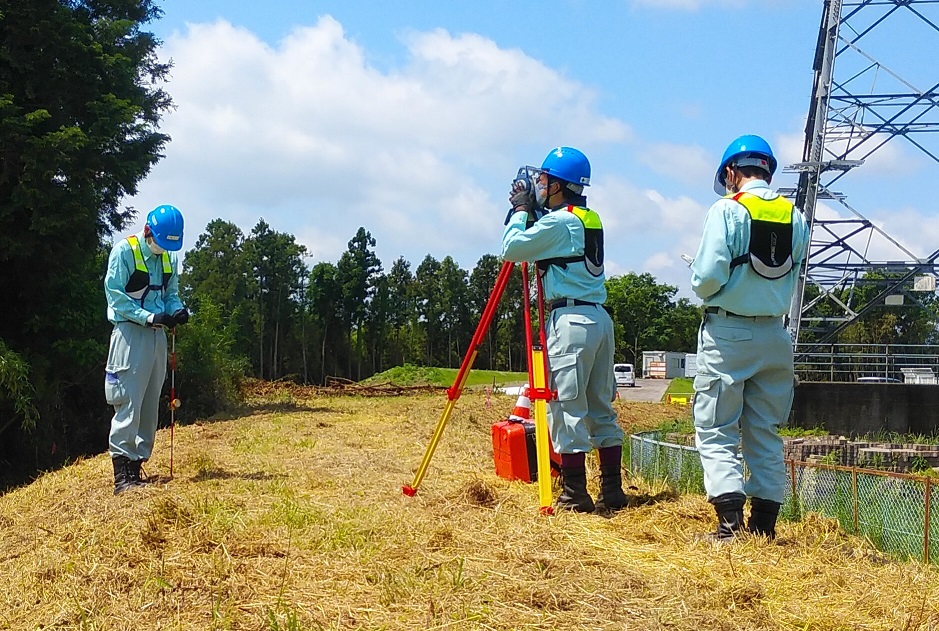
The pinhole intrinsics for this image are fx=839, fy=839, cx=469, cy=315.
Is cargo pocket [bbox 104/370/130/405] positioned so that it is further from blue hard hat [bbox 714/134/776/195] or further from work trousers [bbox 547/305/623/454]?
blue hard hat [bbox 714/134/776/195]

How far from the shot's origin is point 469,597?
3217 millimetres

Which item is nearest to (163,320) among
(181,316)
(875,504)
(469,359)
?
(181,316)

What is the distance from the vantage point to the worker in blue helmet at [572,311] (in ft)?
17.0

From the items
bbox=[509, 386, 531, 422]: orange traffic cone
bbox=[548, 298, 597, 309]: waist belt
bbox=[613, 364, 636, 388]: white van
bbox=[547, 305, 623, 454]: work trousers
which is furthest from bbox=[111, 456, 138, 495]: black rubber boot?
bbox=[613, 364, 636, 388]: white van

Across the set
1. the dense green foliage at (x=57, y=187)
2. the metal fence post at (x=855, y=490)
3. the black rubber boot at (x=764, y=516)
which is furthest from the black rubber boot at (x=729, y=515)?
the dense green foliage at (x=57, y=187)

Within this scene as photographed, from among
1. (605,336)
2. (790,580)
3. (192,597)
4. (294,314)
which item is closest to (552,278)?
(605,336)

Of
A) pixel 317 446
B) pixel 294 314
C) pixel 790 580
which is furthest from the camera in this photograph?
pixel 294 314

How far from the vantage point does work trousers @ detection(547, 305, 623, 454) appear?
5188 mm

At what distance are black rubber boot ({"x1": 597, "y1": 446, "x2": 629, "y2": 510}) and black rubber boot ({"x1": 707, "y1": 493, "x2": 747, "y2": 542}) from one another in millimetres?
984

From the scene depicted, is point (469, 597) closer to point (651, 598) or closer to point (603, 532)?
point (651, 598)

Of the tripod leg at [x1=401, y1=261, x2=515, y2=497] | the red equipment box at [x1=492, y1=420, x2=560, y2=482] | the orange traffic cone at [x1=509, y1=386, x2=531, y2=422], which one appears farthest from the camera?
the orange traffic cone at [x1=509, y1=386, x2=531, y2=422]

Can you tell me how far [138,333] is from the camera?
632 cm

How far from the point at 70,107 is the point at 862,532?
530 inches

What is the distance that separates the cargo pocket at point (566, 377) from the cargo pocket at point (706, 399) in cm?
80
